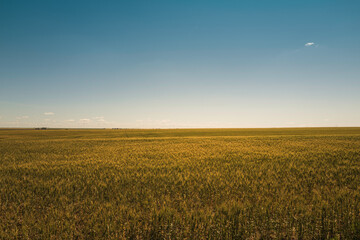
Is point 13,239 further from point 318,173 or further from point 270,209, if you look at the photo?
point 318,173

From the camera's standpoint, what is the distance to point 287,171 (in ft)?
27.3

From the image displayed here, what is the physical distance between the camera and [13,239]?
3455 millimetres

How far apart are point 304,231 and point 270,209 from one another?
3.08 feet

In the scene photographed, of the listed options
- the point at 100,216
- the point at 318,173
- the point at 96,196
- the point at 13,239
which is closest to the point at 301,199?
the point at 318,173

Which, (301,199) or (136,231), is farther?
(301,199)

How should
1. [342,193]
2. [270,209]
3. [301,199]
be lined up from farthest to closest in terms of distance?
[342,193]
[301,199]
[270,209]

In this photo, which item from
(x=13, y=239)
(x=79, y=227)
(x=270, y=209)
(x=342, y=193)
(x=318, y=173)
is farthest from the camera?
(x=318, y=173)

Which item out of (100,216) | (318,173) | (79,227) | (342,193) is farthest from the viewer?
(318,173)

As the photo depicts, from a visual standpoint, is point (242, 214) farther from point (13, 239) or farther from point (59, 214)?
point (13, 239)

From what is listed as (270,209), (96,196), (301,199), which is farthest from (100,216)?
(301,199)

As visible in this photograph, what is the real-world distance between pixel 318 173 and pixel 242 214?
6820 millimetres

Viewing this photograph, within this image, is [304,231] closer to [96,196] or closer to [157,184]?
[157,184]

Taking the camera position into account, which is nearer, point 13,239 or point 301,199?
point 13,239

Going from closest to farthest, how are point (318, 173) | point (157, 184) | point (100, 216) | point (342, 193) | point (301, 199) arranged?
point (100, 216) → point (301, 199) → point (342, 193) → point (157, 184) → point (318, 173)
